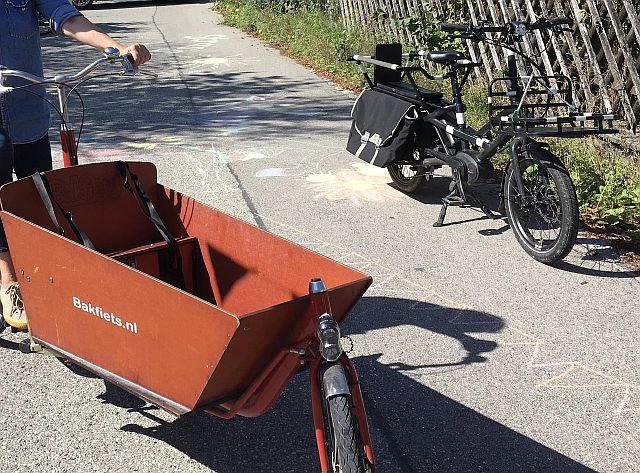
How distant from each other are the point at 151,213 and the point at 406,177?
10.3ft

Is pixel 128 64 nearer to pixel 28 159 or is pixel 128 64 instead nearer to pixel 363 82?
pixel 28 159

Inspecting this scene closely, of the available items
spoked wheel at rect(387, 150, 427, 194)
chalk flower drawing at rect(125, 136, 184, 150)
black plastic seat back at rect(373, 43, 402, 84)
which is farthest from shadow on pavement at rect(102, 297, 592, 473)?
chalk flower drawing at rect(125, 136, 184, 150)

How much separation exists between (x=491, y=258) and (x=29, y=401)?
287cm

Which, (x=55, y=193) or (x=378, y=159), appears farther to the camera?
(x=378, y=159)

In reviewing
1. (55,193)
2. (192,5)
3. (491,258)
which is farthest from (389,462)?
(192,5)

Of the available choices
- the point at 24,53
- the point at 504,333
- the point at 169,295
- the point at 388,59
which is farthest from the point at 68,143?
the point at 388,59

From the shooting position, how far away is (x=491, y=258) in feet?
17.6

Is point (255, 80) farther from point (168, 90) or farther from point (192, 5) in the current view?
point (192, 5)

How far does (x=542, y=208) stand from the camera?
5246 mm

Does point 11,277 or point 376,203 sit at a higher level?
point 11,277

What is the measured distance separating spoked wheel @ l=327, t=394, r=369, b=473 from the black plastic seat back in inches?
164

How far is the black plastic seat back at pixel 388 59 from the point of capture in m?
6.40

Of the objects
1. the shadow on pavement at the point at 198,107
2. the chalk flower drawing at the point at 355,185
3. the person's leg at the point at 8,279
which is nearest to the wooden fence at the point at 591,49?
the chalk flower drawing at the point at 355,185

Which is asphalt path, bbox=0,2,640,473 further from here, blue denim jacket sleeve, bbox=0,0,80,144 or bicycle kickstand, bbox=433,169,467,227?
blue denim jacket sleeve, bbox=0,0,80,144
